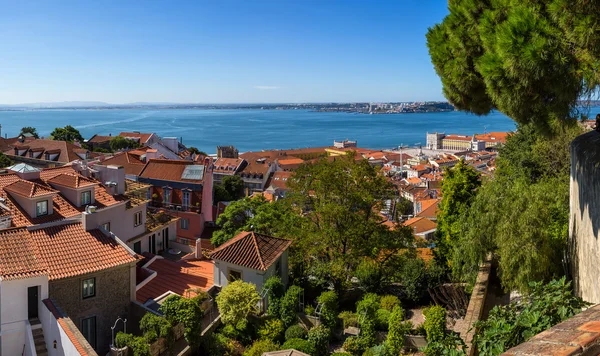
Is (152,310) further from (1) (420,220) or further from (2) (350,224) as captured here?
(1) (420,220)

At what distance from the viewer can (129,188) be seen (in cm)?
2216

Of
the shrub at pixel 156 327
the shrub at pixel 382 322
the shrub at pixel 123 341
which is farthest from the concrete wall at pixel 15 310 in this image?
the shrub at pixel 382 322

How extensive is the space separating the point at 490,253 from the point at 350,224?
5271 millimetres

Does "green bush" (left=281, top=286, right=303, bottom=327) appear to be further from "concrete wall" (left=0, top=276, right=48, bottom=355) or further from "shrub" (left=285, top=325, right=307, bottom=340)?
"concrete wall" (left=0, top=276, right=48, bottom=355)

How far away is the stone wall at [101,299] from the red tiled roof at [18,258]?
0.69 metres

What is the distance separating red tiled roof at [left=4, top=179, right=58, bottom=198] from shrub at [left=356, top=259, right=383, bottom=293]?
10.4m

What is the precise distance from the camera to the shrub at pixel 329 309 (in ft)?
45.0

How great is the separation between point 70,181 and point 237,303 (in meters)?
7.85

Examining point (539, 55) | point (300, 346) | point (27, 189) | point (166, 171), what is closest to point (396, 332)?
point (300, 346)

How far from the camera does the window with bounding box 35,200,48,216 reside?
49.1ft

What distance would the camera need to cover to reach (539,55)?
5.70 metres

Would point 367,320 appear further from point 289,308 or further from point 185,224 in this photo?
point 185,224

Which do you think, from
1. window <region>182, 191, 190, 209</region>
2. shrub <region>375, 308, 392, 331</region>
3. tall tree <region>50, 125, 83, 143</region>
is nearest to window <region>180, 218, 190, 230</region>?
window <region>182, 191, 190, 209</region>

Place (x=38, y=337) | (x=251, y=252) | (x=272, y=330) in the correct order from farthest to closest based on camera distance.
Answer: (x=251, y=252)
(x=272, y=330)
(x=38, y=337)
